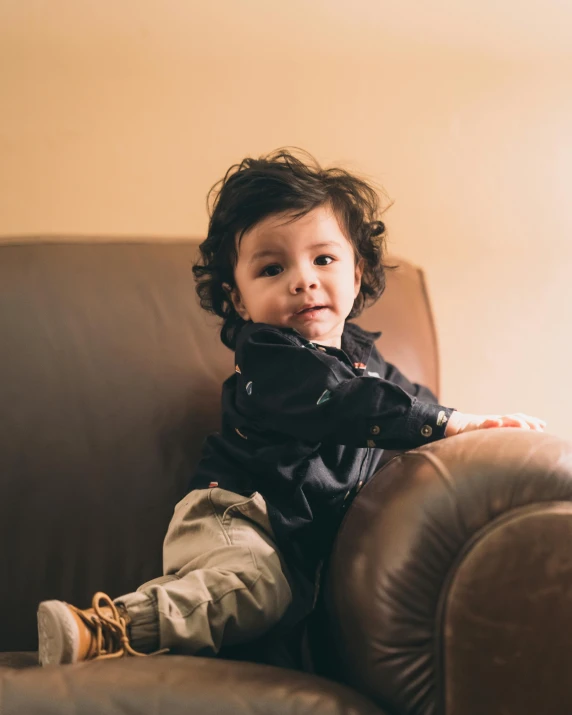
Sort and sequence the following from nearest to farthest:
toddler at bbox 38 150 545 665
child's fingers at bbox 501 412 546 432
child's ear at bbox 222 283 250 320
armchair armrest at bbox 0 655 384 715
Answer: armchair armrest at bbox 0 655 384 715
toddler at bbox 38 150 545 665
child's fingers at bbox 501 412 546 432
child's ear at bbox 222 283 250 320

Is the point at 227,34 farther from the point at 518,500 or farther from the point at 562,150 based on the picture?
the point at 518,500

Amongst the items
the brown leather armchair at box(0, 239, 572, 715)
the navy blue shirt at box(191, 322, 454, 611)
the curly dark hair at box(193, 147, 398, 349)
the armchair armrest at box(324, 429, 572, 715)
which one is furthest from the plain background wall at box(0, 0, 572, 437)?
the armchair armrest at box(324, 429, 572, 715)

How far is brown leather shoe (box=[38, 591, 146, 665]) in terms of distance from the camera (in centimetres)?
82

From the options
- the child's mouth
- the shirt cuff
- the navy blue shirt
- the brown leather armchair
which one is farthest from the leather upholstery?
the shirt cuff

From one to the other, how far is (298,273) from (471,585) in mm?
592

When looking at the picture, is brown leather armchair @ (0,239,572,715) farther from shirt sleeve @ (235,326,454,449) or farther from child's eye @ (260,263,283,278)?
child's eye @ (260,263,283,278)

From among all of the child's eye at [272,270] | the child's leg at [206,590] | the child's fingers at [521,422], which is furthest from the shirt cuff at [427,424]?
the child's eye at [272,270]

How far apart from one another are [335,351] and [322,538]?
0.97 ft

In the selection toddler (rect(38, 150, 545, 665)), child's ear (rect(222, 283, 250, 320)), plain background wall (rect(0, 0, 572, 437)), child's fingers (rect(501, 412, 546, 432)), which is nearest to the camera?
toddler (rect(38, 150, 545, 665))

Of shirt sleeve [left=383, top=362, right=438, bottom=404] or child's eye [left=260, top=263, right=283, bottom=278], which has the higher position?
child's eye [left=260, top=263, right=283, bottom=278]

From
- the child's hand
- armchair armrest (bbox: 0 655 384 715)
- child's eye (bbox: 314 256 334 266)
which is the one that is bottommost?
armchair armrest (bbox: 0 655 384 715)

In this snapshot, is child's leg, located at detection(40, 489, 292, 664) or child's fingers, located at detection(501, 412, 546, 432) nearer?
child's leg, located at detection(40, 489, 292, 664)

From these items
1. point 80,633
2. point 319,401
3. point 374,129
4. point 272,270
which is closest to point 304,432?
point 319,401

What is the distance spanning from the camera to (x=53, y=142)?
176 centimetres
